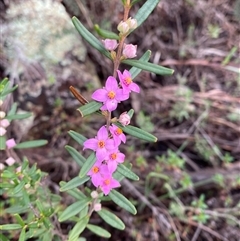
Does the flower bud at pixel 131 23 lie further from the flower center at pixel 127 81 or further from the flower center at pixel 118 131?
the flower center at pixel 118 131

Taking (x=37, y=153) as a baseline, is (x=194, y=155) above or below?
below

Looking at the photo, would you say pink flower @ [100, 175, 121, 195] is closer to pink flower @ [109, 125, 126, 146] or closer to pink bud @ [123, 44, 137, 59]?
pink flower @ [109, 125, 126, 146]

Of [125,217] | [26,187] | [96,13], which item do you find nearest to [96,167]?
[26,187]

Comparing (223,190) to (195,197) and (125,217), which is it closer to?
(195,197)

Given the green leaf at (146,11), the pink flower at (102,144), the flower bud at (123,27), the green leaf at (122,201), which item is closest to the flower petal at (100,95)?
the pink flower at (102,144)

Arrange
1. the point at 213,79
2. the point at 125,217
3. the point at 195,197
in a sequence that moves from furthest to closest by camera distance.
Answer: the point at 213,79 < the point at 195,197 < the point at 125,217
